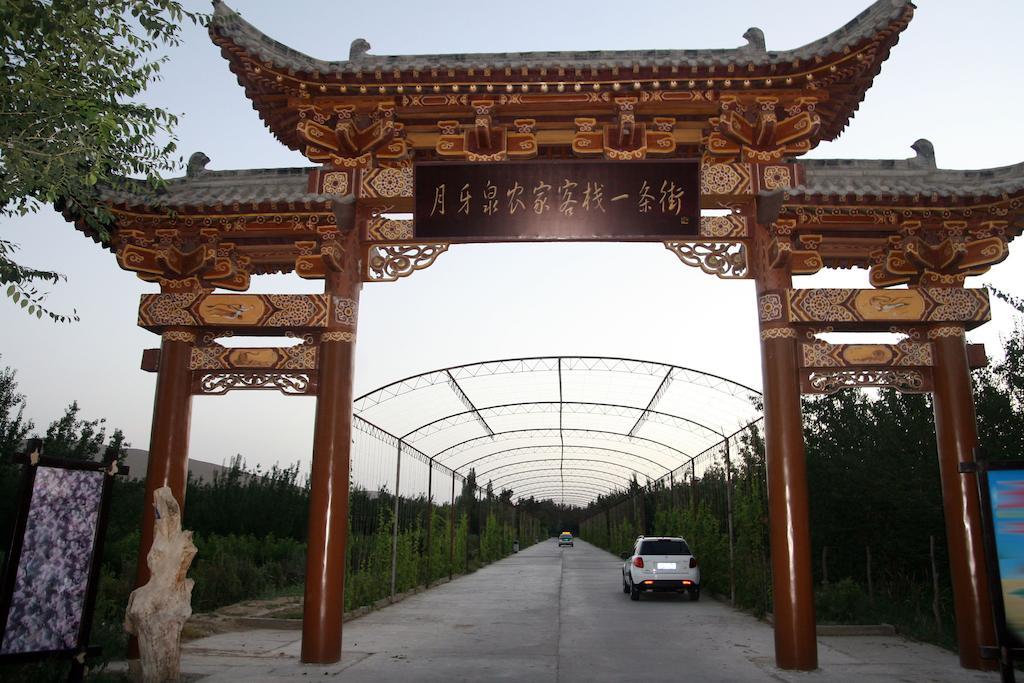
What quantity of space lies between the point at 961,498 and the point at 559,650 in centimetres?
462

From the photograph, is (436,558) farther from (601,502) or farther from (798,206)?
(601,502)

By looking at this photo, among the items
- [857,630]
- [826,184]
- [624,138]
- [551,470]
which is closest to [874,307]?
[826,184]

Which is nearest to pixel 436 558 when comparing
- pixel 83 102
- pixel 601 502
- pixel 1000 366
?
pixel 1000 366

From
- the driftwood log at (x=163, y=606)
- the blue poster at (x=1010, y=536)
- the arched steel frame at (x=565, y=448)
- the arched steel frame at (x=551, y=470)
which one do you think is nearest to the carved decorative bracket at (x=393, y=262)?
the driftwood log at (x=163, y=606)

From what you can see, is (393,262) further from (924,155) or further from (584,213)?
(924,155)

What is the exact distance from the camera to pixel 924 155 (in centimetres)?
869

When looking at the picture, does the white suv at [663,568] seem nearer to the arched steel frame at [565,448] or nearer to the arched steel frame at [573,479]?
Result: the arched steel frame at [565,448]

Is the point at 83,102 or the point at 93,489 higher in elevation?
the point at 83,102

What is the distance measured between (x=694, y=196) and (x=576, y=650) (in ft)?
17.5

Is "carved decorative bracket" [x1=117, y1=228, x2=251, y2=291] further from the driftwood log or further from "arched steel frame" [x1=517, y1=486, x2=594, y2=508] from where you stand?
"arched steel frame" [x1=517, y1=486, x2=594, y2=508]

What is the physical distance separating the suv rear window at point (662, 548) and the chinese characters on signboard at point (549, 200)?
8.87m

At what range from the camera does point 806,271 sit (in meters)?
8.45

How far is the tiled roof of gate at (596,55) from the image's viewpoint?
7723mm

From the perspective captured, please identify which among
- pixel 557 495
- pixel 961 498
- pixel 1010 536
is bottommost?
pixel 1010 536
